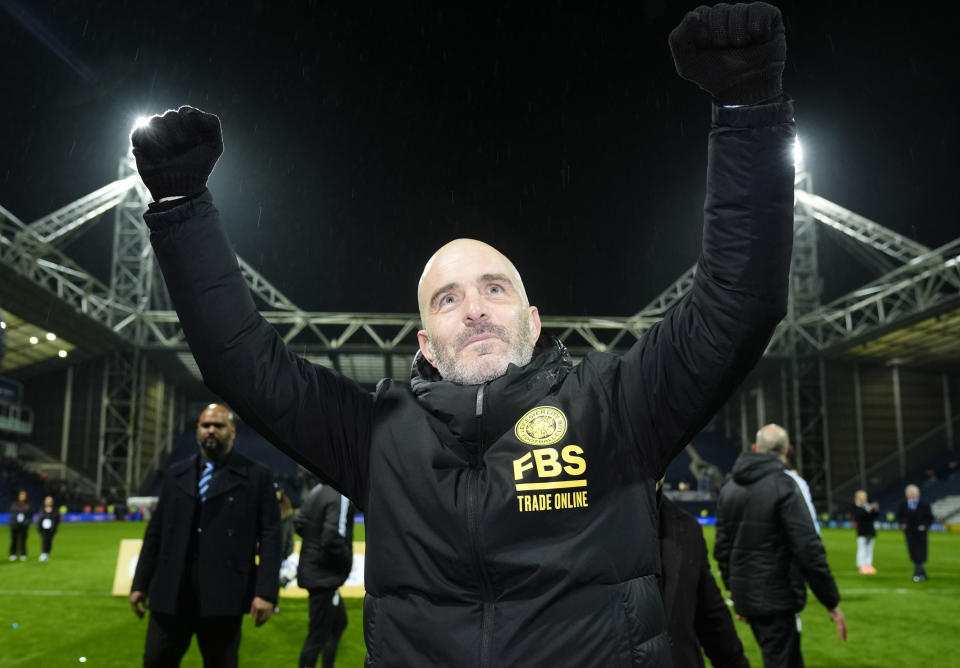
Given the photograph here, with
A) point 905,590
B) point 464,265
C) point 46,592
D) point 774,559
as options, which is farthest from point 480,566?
point 905,590

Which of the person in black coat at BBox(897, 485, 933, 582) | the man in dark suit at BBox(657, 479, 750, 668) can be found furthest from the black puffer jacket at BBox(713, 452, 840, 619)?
the person in black coat at BBox(897, 485, 933, 582)

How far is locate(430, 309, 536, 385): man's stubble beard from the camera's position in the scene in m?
2.00

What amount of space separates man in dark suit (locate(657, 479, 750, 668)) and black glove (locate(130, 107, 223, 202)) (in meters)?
1.71

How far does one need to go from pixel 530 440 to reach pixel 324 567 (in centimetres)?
517

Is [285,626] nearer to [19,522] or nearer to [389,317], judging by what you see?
[19,522]

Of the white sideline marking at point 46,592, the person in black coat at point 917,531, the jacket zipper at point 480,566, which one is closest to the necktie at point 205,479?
the jacket zipper at point 480,566

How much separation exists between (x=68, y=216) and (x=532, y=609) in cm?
3572

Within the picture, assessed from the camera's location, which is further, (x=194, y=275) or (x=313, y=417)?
(x=313, y=417)

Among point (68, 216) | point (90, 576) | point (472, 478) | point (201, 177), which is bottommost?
point (90, 576)

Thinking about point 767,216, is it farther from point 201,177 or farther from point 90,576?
point 90,576

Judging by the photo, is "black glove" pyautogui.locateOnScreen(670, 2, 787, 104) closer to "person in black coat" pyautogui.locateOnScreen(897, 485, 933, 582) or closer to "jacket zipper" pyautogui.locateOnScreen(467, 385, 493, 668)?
"jacket zipper" pyautogui.locateOnScreen(467, 385, 493, 668)

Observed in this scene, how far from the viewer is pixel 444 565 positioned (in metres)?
1.72

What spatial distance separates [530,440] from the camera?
1778 mm

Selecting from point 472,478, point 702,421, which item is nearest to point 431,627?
point 472,478
